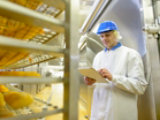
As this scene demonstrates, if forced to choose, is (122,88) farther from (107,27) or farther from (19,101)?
(19,101)

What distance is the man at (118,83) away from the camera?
110 centimetres

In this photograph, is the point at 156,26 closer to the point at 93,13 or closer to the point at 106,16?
the point at 106,16

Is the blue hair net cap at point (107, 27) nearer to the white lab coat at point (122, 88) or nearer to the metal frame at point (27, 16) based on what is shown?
the white lab coat at point (122, 88)

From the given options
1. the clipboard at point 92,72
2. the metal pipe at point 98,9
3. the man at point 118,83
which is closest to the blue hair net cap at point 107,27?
the man at point 118,83

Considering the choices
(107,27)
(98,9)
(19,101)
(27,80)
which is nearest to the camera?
(27,80)

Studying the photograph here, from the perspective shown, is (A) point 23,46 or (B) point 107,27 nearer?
(A) point 23,46

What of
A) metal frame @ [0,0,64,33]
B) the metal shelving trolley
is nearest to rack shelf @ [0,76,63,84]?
the metal shelving trolley

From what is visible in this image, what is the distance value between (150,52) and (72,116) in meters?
0.98

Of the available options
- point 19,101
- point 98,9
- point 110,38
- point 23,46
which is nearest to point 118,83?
point 110,38

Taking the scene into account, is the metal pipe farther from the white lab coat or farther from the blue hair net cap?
the white lab coat

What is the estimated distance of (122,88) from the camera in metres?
1.12

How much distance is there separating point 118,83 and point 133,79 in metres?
0.13

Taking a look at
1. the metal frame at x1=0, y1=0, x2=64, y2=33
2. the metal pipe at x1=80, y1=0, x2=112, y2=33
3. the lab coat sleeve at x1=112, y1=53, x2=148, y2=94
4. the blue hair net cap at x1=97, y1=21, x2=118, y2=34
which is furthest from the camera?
the metal pipe at x1=80, y1=0, x2=112, y2=33

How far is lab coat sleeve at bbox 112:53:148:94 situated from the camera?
1.08 m
